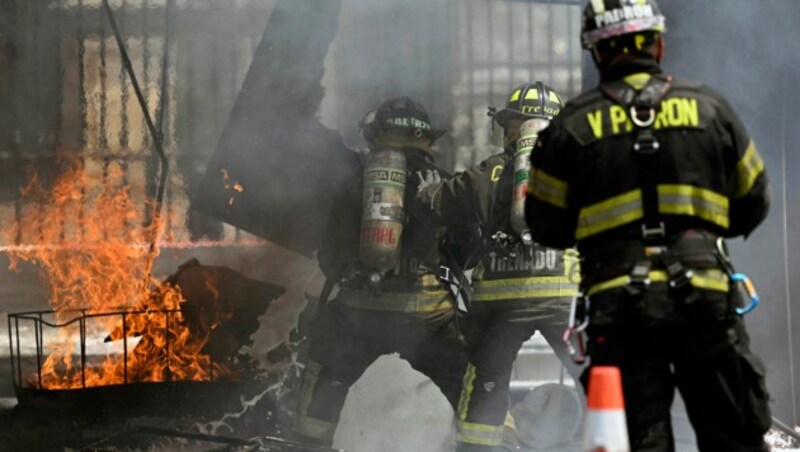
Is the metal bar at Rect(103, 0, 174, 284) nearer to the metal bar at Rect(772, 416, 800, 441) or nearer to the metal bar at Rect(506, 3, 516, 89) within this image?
the metal bar at Rect(506, 3, 516, 89)

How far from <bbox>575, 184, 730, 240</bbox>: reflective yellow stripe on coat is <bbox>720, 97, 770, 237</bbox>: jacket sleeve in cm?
8

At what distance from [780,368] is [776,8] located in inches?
82.4

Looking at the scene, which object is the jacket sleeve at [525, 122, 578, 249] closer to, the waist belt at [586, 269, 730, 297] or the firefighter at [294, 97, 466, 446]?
the waist belt at [586, 269, 730, 297]

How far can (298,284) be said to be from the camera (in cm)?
862

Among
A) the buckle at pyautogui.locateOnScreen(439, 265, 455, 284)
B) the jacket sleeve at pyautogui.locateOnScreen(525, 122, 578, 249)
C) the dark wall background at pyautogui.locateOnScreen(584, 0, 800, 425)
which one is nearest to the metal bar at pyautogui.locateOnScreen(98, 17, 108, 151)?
the buckle at pyautogui.locateOnScreen(439, 265, 455, 284)

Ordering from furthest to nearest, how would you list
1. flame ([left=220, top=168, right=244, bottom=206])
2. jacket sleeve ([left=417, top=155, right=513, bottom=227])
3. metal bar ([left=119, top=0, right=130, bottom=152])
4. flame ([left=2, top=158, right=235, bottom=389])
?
metal bar ([left=119, top=0, right=130, bottom=152]) → flame ([left=220, top=168, right=244, bottom=206]) → flame ([left=2, top=158, right=235, bottom=389]) → jacket sleeve ([left=417, top=155, right=513, bottom=227])

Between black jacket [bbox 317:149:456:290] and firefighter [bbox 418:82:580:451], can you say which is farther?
black jacket [bbox 317:149:456:290]

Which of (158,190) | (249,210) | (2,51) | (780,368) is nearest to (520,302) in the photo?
(780,368)

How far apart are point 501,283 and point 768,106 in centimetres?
192

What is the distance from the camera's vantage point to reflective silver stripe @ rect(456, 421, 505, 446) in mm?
6496

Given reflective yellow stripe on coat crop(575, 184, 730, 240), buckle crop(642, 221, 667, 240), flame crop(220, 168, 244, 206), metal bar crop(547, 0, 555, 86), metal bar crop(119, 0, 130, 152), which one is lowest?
buckle crop(642, 221, 667, 240)

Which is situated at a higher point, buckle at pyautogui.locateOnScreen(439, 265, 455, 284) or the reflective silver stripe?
buckle at pyautogui.locateOnScreen(439, 265, 455, 284)

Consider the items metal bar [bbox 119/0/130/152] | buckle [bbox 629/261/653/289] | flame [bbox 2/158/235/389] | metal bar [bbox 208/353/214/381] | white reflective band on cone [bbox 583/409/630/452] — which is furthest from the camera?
metal bar [bbox 119/0/130/152]

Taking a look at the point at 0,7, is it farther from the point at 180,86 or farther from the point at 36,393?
the point at 36,393
